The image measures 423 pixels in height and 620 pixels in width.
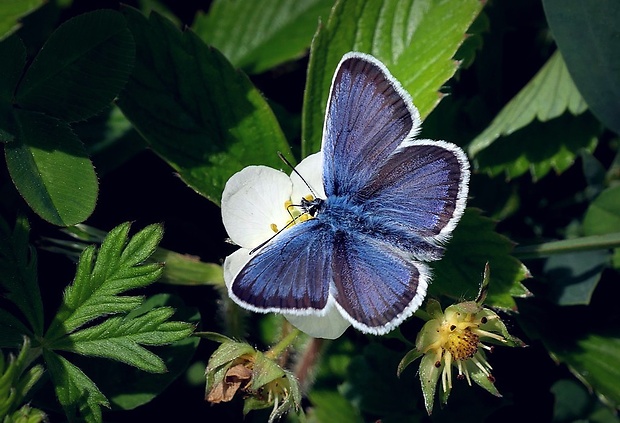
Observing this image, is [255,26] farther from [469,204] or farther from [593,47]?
[593,47]

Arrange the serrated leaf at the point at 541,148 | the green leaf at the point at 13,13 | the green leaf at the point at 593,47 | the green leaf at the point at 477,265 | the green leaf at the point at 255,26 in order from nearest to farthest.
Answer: the green leaf at the point at 13,13 < the green leaf at the point at 477,265 < the green leaf at the point at 593,47 < the serrated leaf at the point at 541,148 < the green leaf at the point at 255,26

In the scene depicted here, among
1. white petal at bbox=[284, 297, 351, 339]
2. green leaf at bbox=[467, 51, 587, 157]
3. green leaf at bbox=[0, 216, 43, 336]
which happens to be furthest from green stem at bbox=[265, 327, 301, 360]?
green leaf at bbox=[467, 51, 587, 157]

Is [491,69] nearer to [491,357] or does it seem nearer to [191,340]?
[491,357]

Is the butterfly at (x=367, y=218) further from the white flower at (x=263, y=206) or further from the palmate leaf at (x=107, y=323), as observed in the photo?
the palmate leaf at (x=107, y=323)

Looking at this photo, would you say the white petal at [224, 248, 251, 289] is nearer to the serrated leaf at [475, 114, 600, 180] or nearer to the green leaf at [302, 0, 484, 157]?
the green leaf at [302, 0, 484, 157]

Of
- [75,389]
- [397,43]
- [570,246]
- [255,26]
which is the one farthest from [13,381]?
[255,26]

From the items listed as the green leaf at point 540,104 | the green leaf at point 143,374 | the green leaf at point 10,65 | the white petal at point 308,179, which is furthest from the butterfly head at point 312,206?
the green leaf at point 540,104
